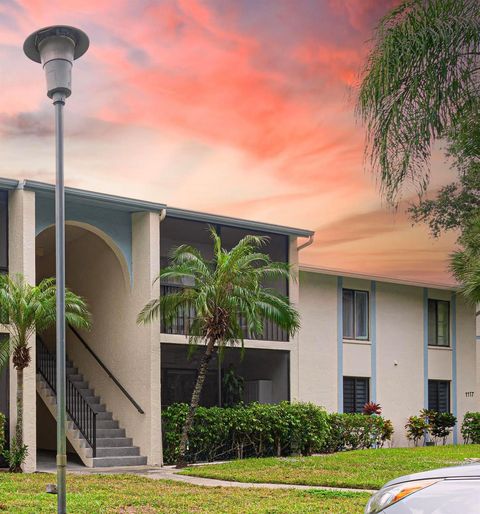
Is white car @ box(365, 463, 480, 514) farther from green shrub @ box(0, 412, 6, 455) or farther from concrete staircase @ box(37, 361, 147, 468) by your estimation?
concrete staircase @ box(37, 361, 147, 468)

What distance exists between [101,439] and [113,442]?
310mm

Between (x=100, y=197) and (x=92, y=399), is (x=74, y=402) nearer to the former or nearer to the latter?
(x=92, y=399)

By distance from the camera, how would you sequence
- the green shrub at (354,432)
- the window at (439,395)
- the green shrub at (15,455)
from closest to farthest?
the green shrub at (15,455), the green shrub at (354,432), the window at (439,395)

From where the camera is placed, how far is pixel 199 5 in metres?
20.9

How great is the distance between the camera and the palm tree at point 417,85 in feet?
33.3

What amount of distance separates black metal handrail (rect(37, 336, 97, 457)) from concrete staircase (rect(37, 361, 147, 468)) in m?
0.12

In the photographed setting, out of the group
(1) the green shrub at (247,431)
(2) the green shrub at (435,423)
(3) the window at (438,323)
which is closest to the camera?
(1) the green shrub at (247,431)

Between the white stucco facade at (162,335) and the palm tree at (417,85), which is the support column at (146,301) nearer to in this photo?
the white stucco facade at (162,335)

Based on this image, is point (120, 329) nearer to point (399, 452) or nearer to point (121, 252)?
point (121, 252)

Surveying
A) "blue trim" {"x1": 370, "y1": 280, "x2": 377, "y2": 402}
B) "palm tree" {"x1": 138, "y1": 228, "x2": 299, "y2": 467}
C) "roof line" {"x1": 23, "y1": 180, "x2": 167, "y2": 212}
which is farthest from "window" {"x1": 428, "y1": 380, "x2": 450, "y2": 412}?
"roof line" {"x1": 23, "y1": 180, "x2": 167, "y2": 212}

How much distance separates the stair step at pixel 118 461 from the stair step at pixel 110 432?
0.84m

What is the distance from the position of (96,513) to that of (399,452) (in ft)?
39.0

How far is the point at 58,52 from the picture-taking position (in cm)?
864

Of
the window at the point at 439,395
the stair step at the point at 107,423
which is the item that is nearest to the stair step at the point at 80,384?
the stair step at the point at 107,423
